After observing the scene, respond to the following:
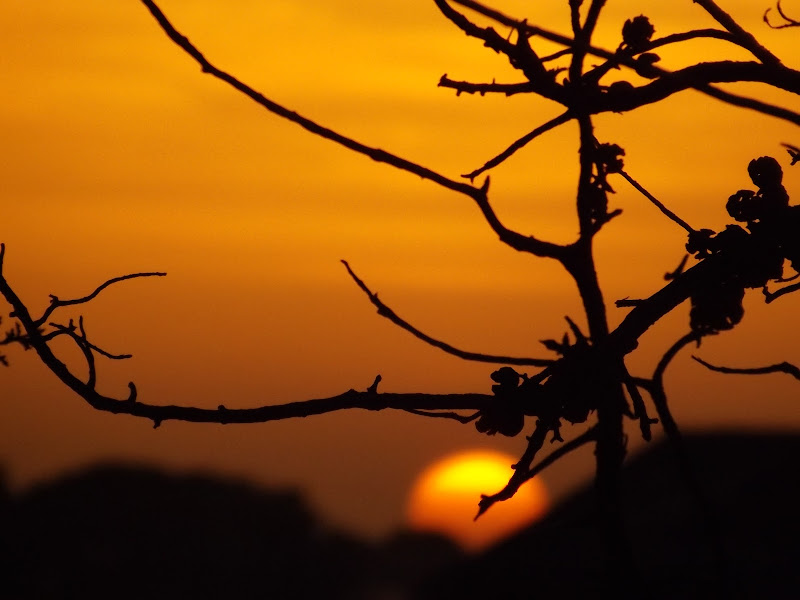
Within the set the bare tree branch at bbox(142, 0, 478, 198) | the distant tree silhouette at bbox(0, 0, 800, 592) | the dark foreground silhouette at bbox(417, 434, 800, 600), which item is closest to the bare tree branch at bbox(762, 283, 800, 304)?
the distant tree silhouette at bbox(0, 0, 800, 592)

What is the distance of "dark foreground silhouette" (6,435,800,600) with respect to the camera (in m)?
9.90

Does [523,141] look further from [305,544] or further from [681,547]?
[305,544]

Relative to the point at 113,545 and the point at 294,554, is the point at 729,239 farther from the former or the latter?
the point at 294,554

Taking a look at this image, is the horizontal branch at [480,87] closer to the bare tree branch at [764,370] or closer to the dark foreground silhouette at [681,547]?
the bare tree branch at [764,370]

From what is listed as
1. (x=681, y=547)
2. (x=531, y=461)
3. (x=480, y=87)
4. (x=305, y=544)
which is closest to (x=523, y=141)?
(x=480, y=87)

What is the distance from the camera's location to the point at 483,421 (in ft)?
12.2

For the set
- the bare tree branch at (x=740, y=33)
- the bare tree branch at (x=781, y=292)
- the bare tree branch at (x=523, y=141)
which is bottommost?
the bare tree branch at (x=781, y=292)

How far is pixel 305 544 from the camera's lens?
52.2 m

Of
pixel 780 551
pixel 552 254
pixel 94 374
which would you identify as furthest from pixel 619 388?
pixel 780 551

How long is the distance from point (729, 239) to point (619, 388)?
0.60 metres

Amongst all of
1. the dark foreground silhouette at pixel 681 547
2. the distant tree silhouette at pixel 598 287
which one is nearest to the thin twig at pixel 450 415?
the distant tree silhouette at pixel 598 287

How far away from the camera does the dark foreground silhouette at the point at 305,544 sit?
9898 millimetres

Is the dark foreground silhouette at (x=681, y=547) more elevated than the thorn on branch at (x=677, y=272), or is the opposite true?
the thorn on branch at (x=677, y=272)

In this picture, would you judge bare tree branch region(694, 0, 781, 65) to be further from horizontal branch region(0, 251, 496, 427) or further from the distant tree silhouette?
horizontal branch region(0, 251, 496, 427)
